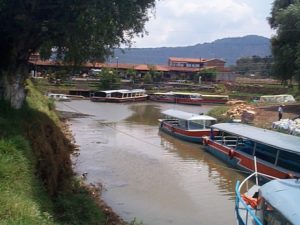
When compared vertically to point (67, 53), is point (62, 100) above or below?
below

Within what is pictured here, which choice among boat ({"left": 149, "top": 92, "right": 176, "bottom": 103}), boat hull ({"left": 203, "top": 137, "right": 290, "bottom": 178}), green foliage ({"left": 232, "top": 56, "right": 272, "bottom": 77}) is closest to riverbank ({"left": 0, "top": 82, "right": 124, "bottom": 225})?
boat hull ({"left": 203, "top": 137, "right": 290, "bottom": 178})

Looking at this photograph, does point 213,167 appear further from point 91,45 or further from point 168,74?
point 168,74

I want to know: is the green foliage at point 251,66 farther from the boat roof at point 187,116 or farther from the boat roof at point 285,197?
the boat roof at point 285,197

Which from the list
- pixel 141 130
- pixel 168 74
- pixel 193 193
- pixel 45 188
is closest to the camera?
pixel 45 188

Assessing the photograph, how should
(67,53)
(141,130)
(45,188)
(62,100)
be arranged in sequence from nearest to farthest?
(45,188) → (67,53) → (141,130) → (62,100)

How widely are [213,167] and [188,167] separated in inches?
49.6

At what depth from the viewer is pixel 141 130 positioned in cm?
3831

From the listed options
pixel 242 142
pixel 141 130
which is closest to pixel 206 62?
pixel 141 130

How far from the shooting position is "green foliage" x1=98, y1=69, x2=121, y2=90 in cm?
7906

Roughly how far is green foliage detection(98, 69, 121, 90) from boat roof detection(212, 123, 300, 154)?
53.2 metres

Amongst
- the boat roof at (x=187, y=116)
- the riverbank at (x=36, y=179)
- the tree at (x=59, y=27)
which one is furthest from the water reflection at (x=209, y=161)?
the tree at (x=59, y=27)

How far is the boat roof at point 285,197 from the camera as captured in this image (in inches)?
334

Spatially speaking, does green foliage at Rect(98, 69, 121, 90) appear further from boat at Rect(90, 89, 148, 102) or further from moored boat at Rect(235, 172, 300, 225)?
moored boat at Rect(235, 172, 300, 225)

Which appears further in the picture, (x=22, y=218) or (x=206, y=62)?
(x=206, y=62)
